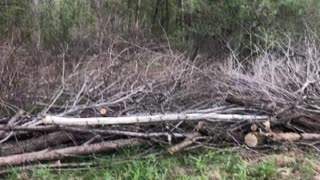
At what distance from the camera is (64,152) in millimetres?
5461

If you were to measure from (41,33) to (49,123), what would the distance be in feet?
27.5

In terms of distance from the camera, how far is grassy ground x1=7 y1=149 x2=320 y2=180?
520 centimetres

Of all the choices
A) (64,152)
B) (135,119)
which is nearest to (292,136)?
(135,119)

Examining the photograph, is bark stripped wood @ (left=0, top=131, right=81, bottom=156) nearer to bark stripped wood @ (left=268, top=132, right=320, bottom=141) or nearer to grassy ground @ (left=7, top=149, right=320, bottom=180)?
grassy ground @ (left=7, top=149, right=320, bottom=180)

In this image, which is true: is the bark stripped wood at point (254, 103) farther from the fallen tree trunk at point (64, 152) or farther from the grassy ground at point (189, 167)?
the fallen tree trunk at point (64, 152)

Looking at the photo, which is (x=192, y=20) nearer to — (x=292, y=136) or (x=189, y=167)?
(x=292, y=136)

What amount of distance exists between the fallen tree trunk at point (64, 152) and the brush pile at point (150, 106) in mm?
11

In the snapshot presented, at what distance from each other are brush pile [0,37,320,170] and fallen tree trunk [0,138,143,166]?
1cm

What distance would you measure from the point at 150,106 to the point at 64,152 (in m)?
1.51

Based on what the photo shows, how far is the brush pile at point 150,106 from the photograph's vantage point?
5.71 meters

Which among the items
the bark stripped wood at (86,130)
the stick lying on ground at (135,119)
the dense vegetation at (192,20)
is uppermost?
the stick lying on ground at (135,119)

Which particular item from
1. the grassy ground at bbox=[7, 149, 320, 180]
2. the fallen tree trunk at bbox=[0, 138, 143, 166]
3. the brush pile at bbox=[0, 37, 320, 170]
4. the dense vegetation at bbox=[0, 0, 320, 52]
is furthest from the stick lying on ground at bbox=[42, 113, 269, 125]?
the dense vegetation at bbox=[0, 0, 320, 52]

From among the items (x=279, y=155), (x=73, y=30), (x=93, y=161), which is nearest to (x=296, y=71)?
(x=279, y=155)

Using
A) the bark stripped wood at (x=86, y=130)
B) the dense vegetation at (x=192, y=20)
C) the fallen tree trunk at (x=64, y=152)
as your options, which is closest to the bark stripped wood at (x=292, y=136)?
the bark stripped wood at (x=86, y=130)
